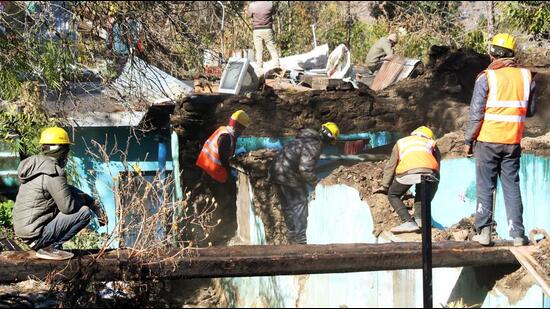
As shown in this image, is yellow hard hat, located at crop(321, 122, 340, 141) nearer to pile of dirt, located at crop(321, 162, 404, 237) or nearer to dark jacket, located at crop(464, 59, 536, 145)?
pile of dirt, located at crop(321, 162, 404, 237)

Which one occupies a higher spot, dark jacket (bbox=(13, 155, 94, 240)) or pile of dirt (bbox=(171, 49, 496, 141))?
pile of dirt (bbox=(171, 49, 496, 141))

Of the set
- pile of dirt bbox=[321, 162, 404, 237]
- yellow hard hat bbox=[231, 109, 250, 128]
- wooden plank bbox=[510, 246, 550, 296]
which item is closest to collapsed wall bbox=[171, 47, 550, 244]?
yellow hard hat bbox=[231, 109, 250, 128]

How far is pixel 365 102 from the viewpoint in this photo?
11961mm

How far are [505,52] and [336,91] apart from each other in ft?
17.8

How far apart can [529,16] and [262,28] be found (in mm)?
4894

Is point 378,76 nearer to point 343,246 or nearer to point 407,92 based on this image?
point 407,92

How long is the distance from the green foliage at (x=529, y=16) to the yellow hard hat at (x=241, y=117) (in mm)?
4832

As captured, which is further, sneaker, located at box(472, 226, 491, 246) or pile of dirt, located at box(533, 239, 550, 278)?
sneaker, located at box(472, 226, 491, 246)

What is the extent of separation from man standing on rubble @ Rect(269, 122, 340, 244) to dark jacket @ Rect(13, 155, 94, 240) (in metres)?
4.24

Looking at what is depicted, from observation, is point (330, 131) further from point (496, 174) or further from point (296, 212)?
point (496, 174)

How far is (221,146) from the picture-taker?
1128 cm

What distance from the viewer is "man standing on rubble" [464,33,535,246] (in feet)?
21.6

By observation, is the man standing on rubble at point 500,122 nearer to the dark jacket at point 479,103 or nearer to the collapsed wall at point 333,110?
the dark jacket at point 479,103

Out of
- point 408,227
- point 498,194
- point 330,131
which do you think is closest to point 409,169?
point 408,227
